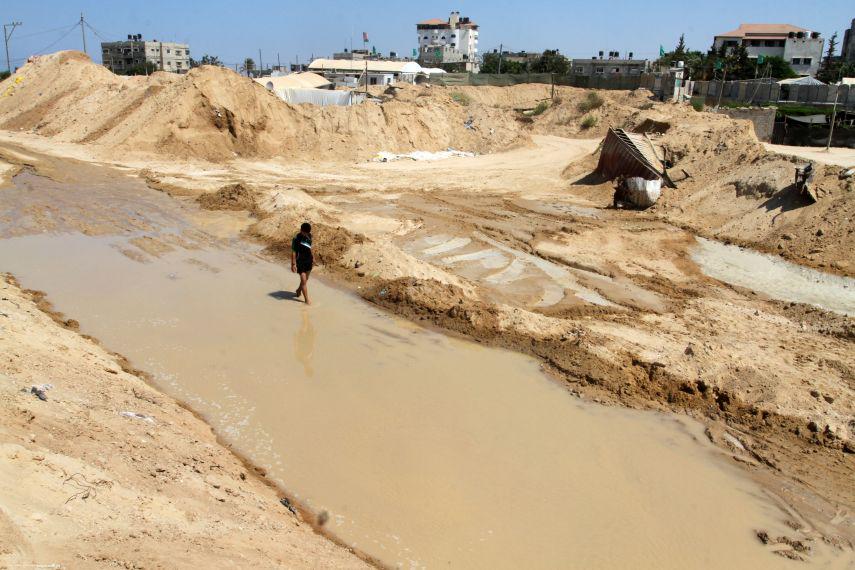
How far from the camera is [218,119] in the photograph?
2612 cm

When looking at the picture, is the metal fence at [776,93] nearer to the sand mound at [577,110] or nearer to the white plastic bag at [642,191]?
the sand mound at [577,110]

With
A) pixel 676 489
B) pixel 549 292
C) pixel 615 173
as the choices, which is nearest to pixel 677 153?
pixel 615 173

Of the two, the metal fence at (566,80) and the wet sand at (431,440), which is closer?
the wet sand at (431,440)

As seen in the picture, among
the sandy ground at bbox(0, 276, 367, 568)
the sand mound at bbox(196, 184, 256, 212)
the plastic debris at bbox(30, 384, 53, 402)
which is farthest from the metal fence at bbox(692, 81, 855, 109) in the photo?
the plastic debris at bbox(30, 384, 53, 402)

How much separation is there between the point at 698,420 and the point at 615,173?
14.2 m

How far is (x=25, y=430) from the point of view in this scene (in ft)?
15.8

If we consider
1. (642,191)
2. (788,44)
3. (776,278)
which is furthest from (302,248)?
(788,44)

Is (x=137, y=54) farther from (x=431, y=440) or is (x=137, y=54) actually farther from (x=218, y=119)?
(x=431, y=440)

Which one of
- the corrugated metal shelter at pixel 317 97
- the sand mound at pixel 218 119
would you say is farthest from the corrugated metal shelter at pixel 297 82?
the sand mound at pixel 218 119

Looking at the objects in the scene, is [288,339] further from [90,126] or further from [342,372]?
[90,126]

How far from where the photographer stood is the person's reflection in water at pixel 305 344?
8.33m

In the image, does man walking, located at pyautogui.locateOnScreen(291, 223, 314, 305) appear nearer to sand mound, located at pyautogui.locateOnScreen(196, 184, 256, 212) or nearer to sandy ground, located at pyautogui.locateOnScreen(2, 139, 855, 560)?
sandy ground, located at pyautogui.locateOnScreen(2, 139, 855, 560)

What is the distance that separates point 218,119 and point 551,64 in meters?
54.1

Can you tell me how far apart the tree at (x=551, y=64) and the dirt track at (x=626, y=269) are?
5162cm
